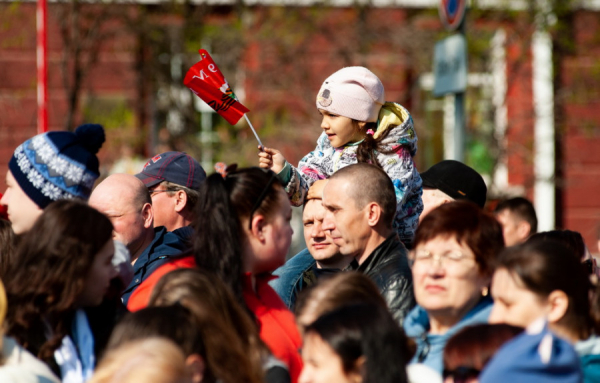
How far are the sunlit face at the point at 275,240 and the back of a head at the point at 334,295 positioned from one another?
0.19 m

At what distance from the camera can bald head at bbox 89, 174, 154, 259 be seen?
4.59 metres

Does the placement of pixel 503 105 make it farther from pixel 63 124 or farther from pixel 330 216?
pixel 330 216

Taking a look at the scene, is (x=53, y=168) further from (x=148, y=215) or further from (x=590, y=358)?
(x=590, y=358)

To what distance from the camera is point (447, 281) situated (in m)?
3.24

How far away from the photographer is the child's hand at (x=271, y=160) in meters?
4.15

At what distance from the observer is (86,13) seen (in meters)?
A: 11.8

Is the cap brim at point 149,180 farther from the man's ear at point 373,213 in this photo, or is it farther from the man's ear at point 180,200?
the man's ear at point 373,213

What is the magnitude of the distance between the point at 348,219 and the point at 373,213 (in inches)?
4.9

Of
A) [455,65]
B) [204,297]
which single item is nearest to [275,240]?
[204,297]

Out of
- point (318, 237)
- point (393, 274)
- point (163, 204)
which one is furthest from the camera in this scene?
point (163, 204)

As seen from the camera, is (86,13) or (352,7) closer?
(86,13)

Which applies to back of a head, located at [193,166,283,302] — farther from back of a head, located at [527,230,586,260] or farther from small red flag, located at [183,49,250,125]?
back of a head, located at [527,230,586,260]

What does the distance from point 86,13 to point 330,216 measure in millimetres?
8388

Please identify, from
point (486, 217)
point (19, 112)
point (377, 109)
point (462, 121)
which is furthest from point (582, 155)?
point (486, 217)
